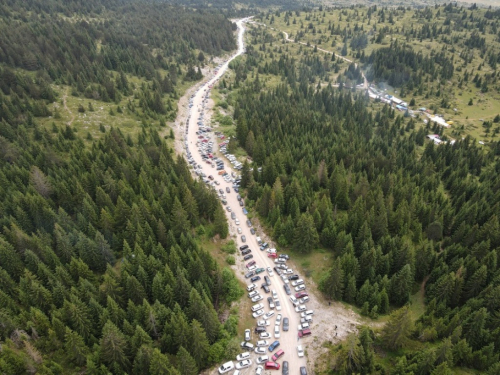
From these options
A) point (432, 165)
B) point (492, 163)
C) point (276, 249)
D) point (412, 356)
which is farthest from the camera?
point (492, 163)

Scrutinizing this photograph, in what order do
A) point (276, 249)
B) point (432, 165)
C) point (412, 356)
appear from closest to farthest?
point (412, 356), point (276, 249), point (432, 165)

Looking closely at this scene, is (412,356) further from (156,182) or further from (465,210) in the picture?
(156,182)

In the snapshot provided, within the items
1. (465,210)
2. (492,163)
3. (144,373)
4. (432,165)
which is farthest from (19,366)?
(492,163)

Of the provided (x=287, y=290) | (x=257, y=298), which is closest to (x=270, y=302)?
(x=257, y=298)

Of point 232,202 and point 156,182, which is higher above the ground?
point 156,182

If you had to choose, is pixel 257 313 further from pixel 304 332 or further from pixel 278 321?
pixel 304 332

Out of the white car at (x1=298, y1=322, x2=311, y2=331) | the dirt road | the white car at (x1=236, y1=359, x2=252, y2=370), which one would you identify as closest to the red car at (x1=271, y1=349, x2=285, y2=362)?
the dirt road
